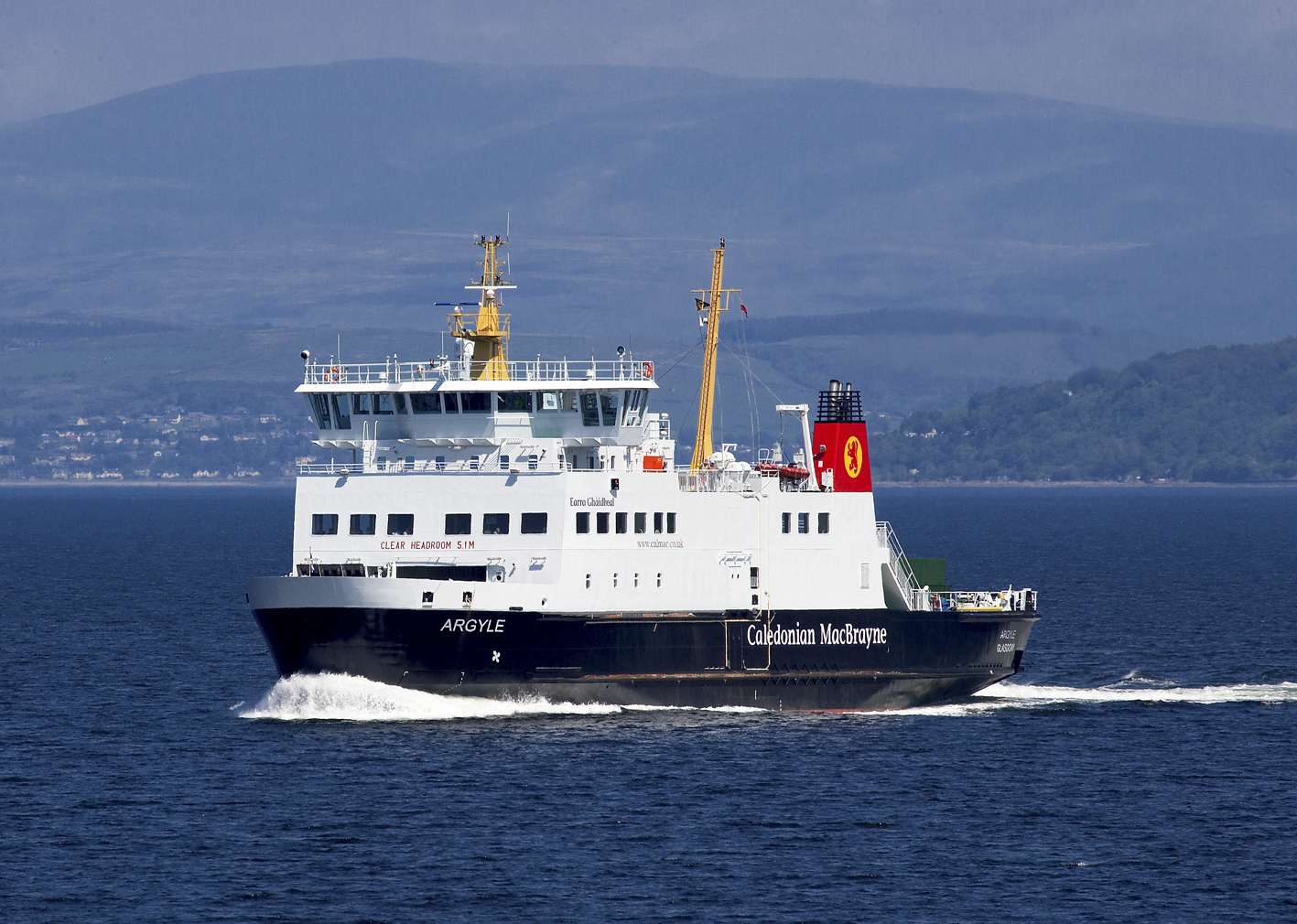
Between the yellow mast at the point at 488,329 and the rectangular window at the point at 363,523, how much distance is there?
388cm

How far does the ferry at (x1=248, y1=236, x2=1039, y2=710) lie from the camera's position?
1505 inches

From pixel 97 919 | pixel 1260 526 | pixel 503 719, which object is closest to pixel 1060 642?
pixel 503 719

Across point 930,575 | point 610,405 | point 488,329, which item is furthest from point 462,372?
point 930,575

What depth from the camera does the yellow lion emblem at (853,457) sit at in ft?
145

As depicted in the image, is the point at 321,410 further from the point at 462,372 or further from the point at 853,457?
the point at 853,457

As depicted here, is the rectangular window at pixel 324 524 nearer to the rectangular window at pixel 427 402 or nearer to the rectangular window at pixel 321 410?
the rectangular window at pixel 321 410

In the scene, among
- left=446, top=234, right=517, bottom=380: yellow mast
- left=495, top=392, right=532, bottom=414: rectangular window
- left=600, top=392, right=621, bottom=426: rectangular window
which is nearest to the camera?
left=495, top=392, right=532, bottom=414: rectangular window

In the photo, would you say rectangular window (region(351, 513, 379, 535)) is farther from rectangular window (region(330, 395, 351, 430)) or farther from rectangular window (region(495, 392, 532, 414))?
rectangular window (region(495, 392, 532, 414))

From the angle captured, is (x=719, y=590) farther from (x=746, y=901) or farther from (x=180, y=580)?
(x=180, y=580)

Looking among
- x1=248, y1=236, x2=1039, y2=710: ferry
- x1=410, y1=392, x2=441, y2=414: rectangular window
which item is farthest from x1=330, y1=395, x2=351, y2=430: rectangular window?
x1=410, y1=392, x2=441, y2=414: rectangular window

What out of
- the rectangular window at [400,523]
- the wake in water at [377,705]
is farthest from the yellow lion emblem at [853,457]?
the rectangular window at [400,523]

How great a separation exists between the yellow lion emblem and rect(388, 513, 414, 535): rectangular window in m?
10.5

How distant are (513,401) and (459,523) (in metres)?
3.05

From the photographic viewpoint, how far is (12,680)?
48.3m
